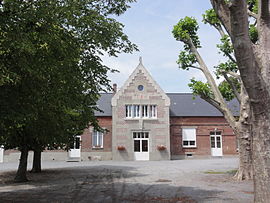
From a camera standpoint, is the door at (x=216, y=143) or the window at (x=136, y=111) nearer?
the window at (x=136, y=111)

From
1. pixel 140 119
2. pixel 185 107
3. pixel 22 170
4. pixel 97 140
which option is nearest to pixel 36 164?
pixel 22 170

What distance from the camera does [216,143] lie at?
3275 centimetres

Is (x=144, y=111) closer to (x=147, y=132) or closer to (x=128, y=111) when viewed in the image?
(x=128, y=111)

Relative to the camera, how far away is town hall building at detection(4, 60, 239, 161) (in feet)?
99.7

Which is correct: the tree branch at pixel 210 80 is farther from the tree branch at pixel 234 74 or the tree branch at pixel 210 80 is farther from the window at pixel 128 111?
the window at pixel 128 111

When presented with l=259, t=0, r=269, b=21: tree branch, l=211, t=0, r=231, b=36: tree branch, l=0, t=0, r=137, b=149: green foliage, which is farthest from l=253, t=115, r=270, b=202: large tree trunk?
l=0, t=0, r=137, b=149: green foliage

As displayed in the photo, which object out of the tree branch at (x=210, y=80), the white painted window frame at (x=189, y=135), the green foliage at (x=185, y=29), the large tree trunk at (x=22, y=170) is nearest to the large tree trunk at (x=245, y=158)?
the tree branch at (x=210, y=80)

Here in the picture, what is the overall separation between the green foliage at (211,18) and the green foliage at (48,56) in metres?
7.59

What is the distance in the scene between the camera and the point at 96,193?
9.83m

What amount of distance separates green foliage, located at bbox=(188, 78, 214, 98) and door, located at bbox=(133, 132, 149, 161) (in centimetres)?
1639

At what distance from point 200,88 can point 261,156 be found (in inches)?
357

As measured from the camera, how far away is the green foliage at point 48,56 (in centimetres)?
586

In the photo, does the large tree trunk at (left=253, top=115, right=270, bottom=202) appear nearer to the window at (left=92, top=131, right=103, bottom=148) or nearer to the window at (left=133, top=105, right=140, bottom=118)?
the window at (left=133, top=105, right=140, bottom=118)

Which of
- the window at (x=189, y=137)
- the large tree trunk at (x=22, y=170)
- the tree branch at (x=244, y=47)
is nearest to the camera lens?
the tree branch at (x=244, y=47)
